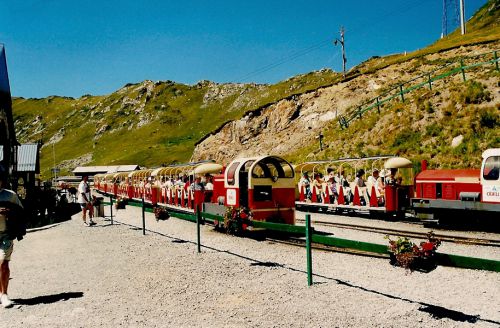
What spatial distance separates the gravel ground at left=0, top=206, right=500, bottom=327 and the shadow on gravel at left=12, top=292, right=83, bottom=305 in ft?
0.06

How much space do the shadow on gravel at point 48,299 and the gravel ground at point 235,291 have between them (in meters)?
0.02

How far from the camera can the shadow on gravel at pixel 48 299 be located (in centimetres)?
691

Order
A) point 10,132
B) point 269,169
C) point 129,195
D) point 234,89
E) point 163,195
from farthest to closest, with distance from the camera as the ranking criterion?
point 234,89, point 129,195, point 10,132, point 163,195, point 269,169

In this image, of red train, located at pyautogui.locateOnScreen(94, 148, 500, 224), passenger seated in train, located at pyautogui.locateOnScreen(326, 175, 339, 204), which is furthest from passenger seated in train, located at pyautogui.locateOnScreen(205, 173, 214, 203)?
passenger seated in train, located at pyautogui.locateOnScreen(326, 175, 339, 204)

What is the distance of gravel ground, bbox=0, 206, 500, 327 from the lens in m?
5.80

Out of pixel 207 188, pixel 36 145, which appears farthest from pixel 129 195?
pixel 207 188

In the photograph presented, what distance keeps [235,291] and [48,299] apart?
3.17 metres

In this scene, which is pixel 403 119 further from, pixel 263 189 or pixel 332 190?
pixel 263 189

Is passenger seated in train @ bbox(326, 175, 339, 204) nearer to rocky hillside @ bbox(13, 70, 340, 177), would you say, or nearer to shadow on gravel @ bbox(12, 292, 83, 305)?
shadow on gravel @ bbox(12, 292, 83, 305)

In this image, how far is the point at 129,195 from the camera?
33.3 meters

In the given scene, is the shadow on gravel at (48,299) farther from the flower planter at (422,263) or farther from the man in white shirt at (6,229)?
the flower planter at (422,263)

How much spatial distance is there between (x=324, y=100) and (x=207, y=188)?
35.4 m

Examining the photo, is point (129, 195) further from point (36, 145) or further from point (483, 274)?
point (483, 274)

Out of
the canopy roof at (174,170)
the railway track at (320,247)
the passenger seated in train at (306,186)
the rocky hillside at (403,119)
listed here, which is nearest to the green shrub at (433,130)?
the rocky hillside at (403,119)
